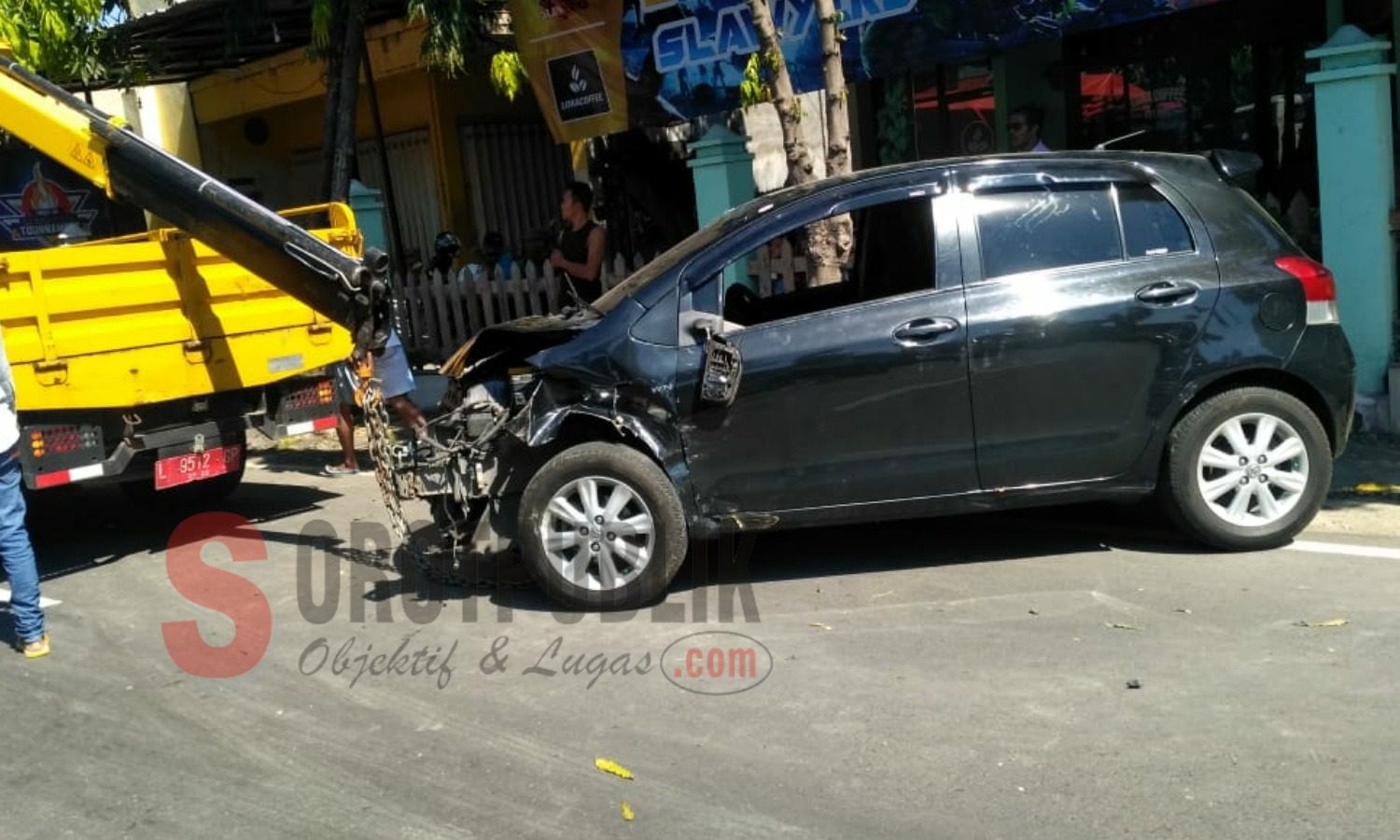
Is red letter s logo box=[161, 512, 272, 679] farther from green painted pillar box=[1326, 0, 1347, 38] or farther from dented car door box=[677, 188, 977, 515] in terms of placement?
green painted pillar box=[1326, 0, 1347, 38]

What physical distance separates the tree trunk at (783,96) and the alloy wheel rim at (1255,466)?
2.93 metres

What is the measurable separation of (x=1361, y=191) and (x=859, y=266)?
3.43 m

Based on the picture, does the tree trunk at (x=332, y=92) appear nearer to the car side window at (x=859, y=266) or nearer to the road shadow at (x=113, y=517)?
the road shadow at (x=113, y=517)

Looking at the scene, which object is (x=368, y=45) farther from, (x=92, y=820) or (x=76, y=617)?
(x=92, y=820)

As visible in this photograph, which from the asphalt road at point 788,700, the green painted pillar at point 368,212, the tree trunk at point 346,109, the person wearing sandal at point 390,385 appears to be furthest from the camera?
the green painted pillar at point 368,212

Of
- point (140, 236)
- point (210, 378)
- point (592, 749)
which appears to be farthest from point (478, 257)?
point (592, 749)

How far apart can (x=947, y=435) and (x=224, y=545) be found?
4445 mm

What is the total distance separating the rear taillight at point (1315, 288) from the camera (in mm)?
5574

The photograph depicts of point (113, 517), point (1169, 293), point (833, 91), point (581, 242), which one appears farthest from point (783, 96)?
point (113, 517)

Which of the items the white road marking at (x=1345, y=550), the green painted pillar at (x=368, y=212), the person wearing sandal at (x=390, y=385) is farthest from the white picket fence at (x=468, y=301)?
the white road marking at (x=1345, y=550)

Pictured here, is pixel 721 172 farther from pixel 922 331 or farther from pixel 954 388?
pixel 954 388

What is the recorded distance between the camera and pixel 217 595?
632cm

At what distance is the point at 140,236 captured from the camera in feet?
25.8

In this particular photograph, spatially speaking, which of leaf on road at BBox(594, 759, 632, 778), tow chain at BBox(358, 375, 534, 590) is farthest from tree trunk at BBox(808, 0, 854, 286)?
leaf on road at BBox(594, 759, 632, 778)
